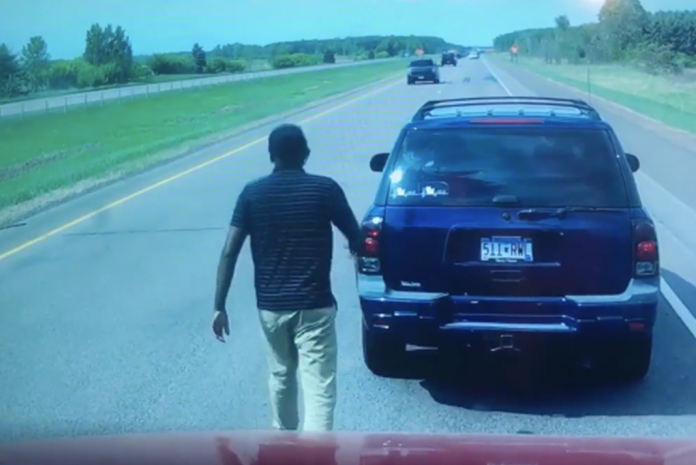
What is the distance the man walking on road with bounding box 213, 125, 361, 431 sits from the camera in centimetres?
512

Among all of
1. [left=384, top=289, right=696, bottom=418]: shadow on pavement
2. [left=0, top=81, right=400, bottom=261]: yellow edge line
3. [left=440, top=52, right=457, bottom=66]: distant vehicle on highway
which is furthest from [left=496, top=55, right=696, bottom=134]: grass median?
[left=384, top=289, right=696, bottom=418]: shadow on pavement

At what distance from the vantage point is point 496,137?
6.89 meters

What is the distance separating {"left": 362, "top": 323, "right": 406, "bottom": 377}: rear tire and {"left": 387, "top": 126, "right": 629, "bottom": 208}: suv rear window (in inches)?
34.8

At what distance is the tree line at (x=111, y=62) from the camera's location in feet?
39.7

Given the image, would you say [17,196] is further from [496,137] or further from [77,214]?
[496,137]

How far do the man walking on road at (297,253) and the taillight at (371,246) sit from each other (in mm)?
1356

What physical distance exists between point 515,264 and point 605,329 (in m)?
0.60

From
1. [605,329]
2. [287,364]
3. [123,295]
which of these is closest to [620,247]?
[605,329]

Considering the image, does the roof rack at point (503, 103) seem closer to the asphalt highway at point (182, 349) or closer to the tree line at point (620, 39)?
the asphalt highway at point (182, 349)

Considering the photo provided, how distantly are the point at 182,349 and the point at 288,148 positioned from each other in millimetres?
3334

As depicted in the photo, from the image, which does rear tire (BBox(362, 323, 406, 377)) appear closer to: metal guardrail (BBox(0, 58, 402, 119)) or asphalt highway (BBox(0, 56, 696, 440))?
asphalt highway (BBox(0, 56, 696, 440))

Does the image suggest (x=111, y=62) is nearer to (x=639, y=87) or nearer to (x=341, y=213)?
(x=341, y=213)

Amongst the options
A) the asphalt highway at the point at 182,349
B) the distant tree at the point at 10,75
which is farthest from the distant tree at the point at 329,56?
the distant tree at the point at 10,75

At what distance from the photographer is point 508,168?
22.3 feet
